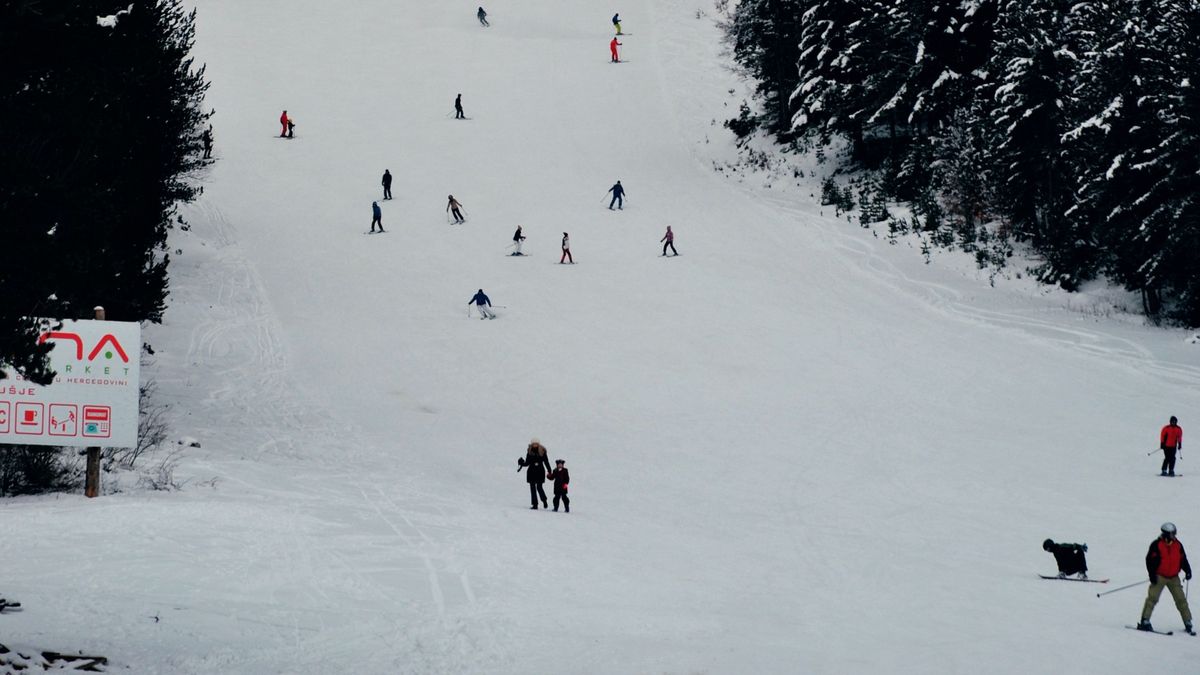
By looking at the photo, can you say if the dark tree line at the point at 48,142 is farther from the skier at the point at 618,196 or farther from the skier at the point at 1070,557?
the skier at the point at 618,196

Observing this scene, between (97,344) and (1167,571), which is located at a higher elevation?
(97,344)

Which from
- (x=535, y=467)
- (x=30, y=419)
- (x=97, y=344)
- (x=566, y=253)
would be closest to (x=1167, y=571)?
(x=535, y=467)

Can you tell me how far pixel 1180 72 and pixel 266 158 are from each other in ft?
126

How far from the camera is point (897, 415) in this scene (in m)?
25.4

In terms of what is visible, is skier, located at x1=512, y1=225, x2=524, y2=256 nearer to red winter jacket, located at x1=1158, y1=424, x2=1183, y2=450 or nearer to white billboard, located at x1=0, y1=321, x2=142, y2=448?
red winter jacket, located at x1=1158, y1=424, x2=1183, y2=450

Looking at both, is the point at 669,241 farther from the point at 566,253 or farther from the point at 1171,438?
the point at 1171,438

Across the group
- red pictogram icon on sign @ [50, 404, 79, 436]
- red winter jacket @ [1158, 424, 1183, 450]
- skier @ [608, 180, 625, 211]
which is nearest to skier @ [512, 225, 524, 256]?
skier @ [608, 180, 625, 211]

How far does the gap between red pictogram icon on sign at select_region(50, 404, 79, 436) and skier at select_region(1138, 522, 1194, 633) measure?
12.7 metres

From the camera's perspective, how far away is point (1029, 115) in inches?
1436

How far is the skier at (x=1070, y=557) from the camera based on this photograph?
14.5m

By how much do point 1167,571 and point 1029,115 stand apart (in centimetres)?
2748

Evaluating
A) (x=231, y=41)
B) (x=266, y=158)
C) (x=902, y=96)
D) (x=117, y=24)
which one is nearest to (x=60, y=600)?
(x=117, y=24)

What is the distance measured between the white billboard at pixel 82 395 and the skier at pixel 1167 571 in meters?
12.2

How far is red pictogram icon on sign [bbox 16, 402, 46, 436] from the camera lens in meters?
13.6
